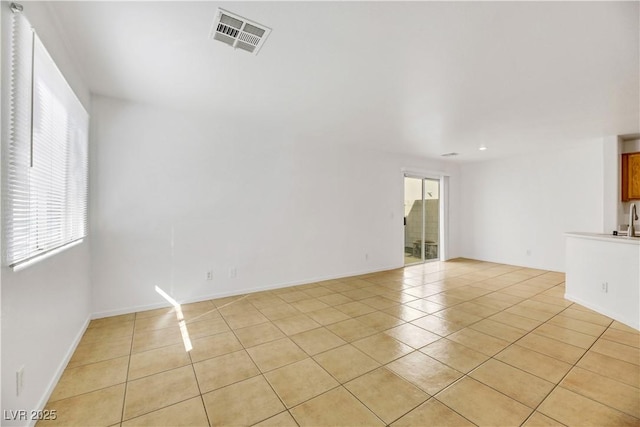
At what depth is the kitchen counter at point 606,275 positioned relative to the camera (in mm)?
3023

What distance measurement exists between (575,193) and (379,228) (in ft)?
12.8

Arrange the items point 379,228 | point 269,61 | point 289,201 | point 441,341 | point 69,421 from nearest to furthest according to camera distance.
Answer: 1. point 69,421
2. point 269,61
3. point 441,341
4. point 289,201
5. point 379,228

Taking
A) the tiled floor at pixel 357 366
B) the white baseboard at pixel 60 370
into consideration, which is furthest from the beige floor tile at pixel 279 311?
the white baseboard at pixel 60 370

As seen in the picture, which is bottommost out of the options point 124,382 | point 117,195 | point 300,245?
point 124,382

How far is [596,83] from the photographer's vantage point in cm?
270

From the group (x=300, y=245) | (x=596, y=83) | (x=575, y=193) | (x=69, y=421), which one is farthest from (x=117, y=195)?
(x=575, y=193)

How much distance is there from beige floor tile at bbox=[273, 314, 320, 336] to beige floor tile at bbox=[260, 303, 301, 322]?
9cm

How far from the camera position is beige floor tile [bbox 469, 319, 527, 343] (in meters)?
2.76

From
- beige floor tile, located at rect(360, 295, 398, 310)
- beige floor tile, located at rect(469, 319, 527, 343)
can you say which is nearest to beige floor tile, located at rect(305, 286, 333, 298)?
beige floor tile, located at rect(360, 295, 398, 310)

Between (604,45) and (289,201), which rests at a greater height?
(604,45)

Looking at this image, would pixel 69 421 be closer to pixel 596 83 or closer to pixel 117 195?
pixel 117 195

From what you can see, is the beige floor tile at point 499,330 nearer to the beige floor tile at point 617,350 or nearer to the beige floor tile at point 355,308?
the beige floor tile at point 617,350

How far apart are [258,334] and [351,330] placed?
3.26 feet

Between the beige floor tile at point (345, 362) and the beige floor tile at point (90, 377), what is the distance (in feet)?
5.21
